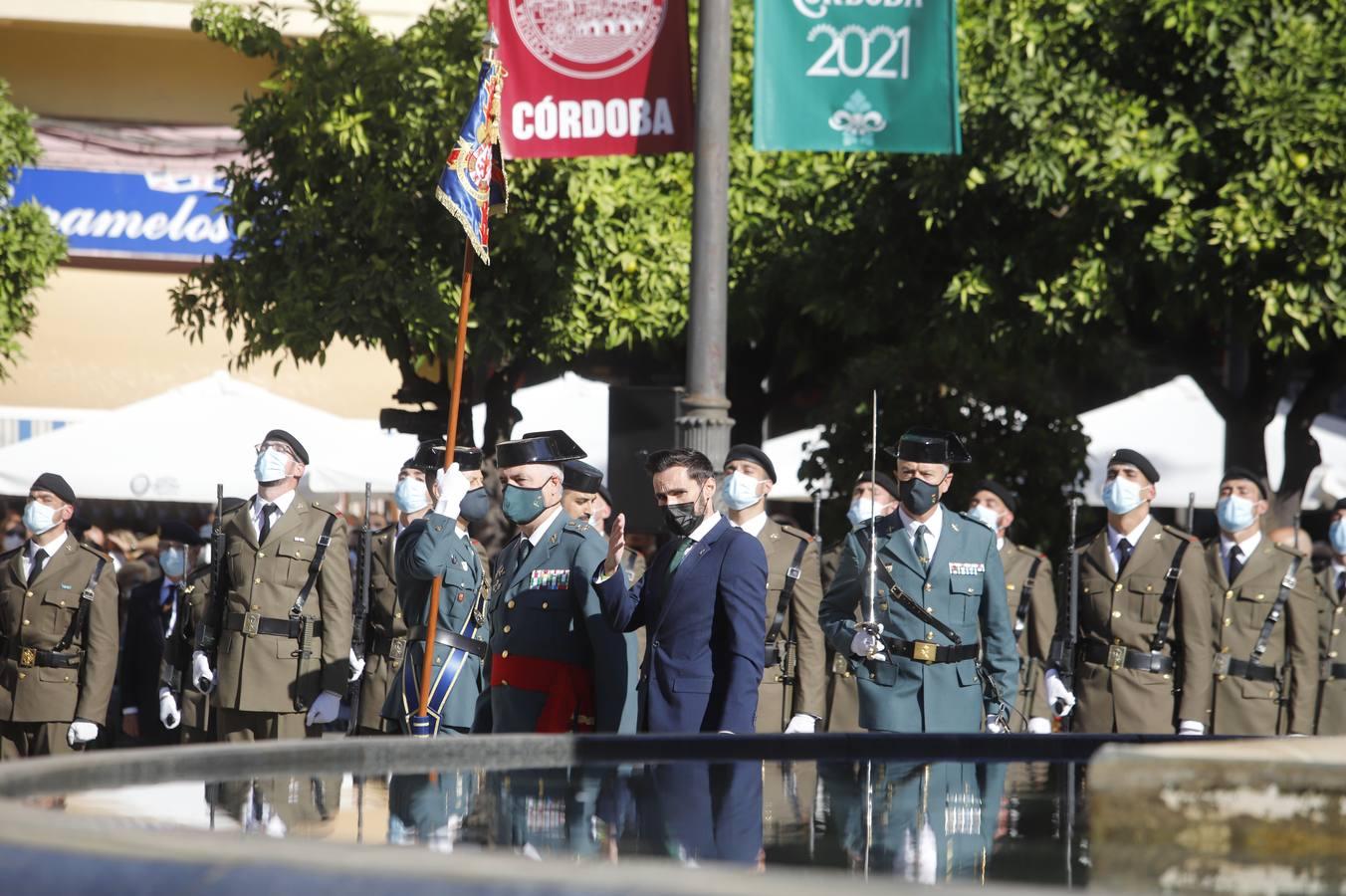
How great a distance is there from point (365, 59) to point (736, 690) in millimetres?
9453

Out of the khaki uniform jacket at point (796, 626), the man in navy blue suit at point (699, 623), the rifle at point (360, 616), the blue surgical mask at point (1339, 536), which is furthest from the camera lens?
the blue surgical mask at point (1339, 536)

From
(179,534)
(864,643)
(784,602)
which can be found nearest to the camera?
(864,643)

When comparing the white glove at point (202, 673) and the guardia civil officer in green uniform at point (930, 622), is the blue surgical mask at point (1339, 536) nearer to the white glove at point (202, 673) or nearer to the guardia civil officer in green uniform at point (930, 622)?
the guardia civil officer in green uniform at point (930, 622)

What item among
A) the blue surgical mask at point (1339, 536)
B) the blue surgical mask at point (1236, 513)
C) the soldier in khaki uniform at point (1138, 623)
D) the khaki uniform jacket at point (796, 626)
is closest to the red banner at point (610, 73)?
the khaki uniform jacket at point (796, 626)

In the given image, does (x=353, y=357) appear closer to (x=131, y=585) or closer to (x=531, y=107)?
(x=131, y=585)

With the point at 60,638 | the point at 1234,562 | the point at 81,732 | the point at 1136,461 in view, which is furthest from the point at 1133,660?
the point at 60,638

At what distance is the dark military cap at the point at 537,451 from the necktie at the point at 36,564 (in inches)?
124

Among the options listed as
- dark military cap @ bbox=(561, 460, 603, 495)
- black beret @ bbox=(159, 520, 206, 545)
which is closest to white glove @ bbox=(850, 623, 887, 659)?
dark military cap @ bbox=(561, 460, 603, 495)

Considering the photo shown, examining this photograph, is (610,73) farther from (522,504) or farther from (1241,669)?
(1241,669)

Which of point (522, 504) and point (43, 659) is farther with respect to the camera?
point (43, 659)

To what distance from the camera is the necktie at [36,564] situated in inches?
372

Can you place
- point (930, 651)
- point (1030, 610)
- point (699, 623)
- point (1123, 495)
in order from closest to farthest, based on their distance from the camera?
point (699, 623) < point (930, 651) < point (1123, 495) < point (1030, 610)

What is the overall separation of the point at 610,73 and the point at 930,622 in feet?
8.70

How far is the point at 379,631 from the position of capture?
10070 mm
